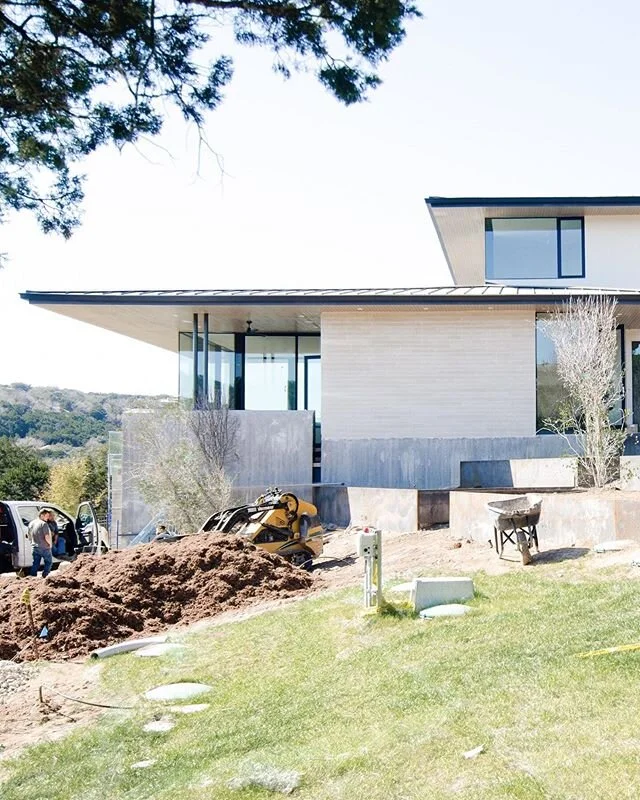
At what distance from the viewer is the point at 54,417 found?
10794 cm

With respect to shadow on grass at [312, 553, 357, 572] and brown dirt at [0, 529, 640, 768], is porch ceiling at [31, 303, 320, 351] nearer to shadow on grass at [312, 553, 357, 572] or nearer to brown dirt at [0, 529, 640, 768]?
shadow on grass at [312, 553, 357, 572]

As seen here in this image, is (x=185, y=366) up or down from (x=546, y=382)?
up

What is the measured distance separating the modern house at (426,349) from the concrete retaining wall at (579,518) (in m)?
7.54

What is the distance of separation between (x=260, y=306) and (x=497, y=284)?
6.88 m

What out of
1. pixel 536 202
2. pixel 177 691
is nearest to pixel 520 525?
pixel 177 691

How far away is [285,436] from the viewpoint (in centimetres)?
2545

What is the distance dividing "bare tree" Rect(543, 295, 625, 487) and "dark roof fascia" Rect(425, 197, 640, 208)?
5.13m

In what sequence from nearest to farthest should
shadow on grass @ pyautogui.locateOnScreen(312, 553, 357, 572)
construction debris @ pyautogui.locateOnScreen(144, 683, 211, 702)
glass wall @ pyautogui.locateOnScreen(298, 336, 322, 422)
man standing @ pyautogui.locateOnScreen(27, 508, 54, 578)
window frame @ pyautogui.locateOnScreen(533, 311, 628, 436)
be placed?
construction debris @ pyautogui.locateOnScreen(144, 683, 211, 702)
shadow on grass @ pyautogui.locateOnScreen(312, 553, 357, 572)
man standing @ pyautogui.locateOnScreen(27, 508, 54, 578)
window frame @ pyautogui.locateOnScreen(533, 311, 628, 436)
glass wall @ pyautogui.locateOnScreen(298, 336, 322, 422)

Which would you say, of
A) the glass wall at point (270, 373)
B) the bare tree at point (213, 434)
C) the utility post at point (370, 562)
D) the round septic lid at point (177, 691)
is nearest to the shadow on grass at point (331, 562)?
the bare tree at point (213, 434)

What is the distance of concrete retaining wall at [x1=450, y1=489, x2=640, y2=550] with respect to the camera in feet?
44.8

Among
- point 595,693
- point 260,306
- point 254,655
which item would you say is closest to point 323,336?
point 260,306

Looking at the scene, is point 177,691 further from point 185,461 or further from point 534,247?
point 534,247

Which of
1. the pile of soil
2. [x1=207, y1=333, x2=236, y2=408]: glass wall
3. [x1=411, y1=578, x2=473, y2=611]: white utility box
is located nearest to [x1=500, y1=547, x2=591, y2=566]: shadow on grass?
[x1=411, y1=578, x2=473, y2=611]: white utility box

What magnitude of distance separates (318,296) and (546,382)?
6334mm
